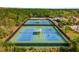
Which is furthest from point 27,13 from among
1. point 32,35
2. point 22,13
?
point 32,35

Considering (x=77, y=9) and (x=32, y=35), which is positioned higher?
(x=77, y=9)
